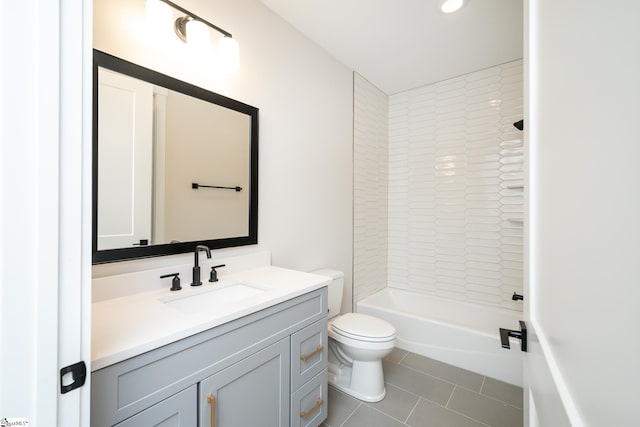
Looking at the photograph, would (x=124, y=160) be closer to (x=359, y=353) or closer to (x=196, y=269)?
(x=196, y=269)

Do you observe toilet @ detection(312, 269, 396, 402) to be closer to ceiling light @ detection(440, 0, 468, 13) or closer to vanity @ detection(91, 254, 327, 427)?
vanity @ detection(91, 254, 327, 427)

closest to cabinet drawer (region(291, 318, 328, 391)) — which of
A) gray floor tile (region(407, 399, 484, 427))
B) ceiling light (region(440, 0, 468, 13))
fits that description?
gray floor tile (region(407, 399, 484, 427))

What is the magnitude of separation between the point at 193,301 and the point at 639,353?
56.1 inches

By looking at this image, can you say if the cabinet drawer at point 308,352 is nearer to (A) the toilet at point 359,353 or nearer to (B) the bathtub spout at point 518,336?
(A) the toilet at point 359,353

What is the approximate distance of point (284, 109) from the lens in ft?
6.35

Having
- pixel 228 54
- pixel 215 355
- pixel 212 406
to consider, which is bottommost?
pixel 212 406

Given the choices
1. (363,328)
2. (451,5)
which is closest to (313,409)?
(363,328)

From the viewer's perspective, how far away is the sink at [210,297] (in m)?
1.23

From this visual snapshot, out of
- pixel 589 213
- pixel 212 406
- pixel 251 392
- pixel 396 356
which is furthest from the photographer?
pixel 396 356

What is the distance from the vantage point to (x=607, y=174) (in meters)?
0.34

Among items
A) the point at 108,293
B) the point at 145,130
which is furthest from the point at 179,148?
the point at 108,293

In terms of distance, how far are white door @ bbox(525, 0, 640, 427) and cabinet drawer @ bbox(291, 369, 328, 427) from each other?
3.40 feet

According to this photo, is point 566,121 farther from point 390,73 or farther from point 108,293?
point 390,73

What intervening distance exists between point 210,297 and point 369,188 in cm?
199
